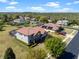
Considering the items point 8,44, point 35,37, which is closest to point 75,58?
point 35,37

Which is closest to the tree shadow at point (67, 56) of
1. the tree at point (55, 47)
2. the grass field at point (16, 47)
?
the tree at point (55, 47)

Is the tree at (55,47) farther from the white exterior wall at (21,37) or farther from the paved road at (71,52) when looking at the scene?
the white exterior wall at (21,37)

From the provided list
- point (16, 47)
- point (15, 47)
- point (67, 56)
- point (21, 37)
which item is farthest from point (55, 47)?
point (21, 37)

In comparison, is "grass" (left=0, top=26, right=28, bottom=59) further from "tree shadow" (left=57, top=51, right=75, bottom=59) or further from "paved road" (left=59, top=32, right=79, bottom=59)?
"paved road" (left=59, top=32, right=79, bottom=59)

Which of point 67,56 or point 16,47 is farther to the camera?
point 16,47

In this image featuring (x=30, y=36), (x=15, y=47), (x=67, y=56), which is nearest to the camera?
(x=67, y=56)

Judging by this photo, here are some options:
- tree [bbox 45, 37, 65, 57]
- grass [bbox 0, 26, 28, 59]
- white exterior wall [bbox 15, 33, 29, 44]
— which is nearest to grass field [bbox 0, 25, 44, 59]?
grass [bbox 0, 26, 28, 59]

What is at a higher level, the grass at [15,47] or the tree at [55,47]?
the tree at [55,47]

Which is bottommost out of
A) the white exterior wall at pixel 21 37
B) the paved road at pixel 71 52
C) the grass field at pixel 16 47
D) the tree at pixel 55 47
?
the paved road at pixel 71 52

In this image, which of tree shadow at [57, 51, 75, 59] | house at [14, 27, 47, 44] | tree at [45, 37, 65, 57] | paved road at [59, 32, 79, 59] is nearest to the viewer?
tree at [45, 37, 65, 57]

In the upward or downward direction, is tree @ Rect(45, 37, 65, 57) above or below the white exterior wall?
above

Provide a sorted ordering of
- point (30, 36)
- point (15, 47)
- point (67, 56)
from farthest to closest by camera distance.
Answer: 1. point (30, 36)
2. point (15, 47)
3. point (67, 56)

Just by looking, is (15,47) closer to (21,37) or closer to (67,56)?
(21,37)
